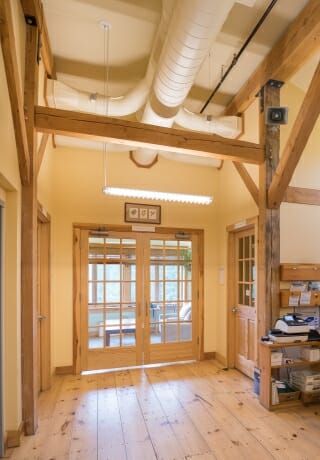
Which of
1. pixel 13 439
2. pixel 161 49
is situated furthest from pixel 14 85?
pixel 13 439

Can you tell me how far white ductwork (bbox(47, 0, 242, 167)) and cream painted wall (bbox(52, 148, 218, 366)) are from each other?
0.48 meters

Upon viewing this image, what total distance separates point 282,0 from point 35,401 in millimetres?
4470

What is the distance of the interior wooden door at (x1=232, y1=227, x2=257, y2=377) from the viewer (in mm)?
3770

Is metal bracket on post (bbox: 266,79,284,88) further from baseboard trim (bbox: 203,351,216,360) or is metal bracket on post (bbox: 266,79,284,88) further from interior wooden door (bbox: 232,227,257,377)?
baseboard trim (bbox: 203,351,216,360)

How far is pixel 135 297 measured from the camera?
167 inches

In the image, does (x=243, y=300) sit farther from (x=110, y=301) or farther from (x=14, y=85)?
(x=14, y=85)

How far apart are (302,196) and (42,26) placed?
350cm

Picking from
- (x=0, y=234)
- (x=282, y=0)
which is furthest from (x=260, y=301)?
(x=282, y=0)

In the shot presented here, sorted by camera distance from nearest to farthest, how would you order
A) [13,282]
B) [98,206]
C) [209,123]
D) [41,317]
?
1. [13,282]
2. [41,317]
3. [209,123]
4. [98,206]

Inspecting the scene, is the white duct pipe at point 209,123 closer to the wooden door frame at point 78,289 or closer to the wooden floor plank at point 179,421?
the wooden door frame at point 78,289

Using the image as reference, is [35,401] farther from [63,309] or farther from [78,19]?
[78,19]

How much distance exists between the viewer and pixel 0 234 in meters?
2.25

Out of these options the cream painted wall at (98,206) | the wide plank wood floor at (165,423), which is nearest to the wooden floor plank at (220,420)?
the wide plank wood floor at (165,423)

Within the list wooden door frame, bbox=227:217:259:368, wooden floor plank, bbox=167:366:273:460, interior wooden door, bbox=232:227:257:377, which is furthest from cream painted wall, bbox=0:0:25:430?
wooden door frame, bbox=227:217:259:368
